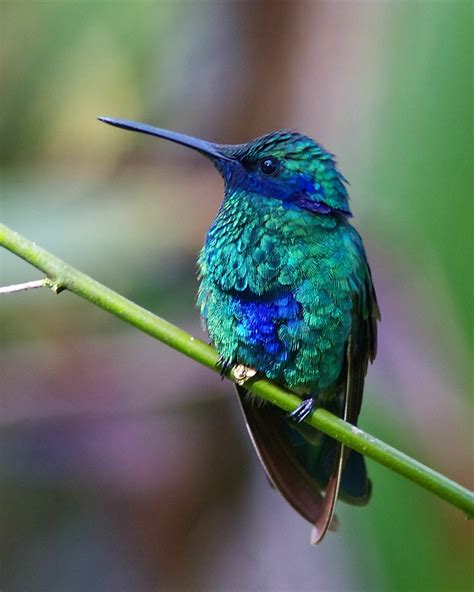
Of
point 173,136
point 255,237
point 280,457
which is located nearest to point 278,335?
point 255,237

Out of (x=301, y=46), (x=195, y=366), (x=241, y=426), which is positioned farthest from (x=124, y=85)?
(x=241, y=426)

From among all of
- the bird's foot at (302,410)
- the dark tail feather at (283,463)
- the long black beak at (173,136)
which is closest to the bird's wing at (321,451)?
the dark tail feather at (283,463)

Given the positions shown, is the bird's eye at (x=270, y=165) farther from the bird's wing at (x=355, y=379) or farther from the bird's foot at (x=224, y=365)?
the bird's foot at (x=224, y=365)

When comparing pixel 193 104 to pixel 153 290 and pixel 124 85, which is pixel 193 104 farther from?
pixel 153 290

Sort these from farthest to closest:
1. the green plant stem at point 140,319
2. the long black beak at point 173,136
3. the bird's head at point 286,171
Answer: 1. the bird's head at point 286,171
2. the long black beak at point 173,136
3. the green plant stem at point 140,319

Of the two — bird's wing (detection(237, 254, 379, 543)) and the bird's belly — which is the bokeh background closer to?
bird's wing (detection(237, 254, 379, 543))

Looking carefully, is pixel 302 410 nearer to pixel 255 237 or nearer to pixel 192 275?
pixel 255 237

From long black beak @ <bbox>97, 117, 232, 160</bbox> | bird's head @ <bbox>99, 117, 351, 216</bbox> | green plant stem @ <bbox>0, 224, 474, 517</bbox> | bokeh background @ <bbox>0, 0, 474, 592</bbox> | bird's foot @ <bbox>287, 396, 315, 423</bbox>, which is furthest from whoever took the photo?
bokeh background @ <bbox>0, 0, 474, 592</bbox>

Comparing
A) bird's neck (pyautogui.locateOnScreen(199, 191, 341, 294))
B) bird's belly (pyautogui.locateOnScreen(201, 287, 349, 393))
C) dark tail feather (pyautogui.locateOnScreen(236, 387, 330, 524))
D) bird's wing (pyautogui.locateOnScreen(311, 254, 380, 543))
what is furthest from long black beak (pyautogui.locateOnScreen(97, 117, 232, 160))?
dark tail feather (pyautogui.locateOnScreen(236, 387, 330, 524))
